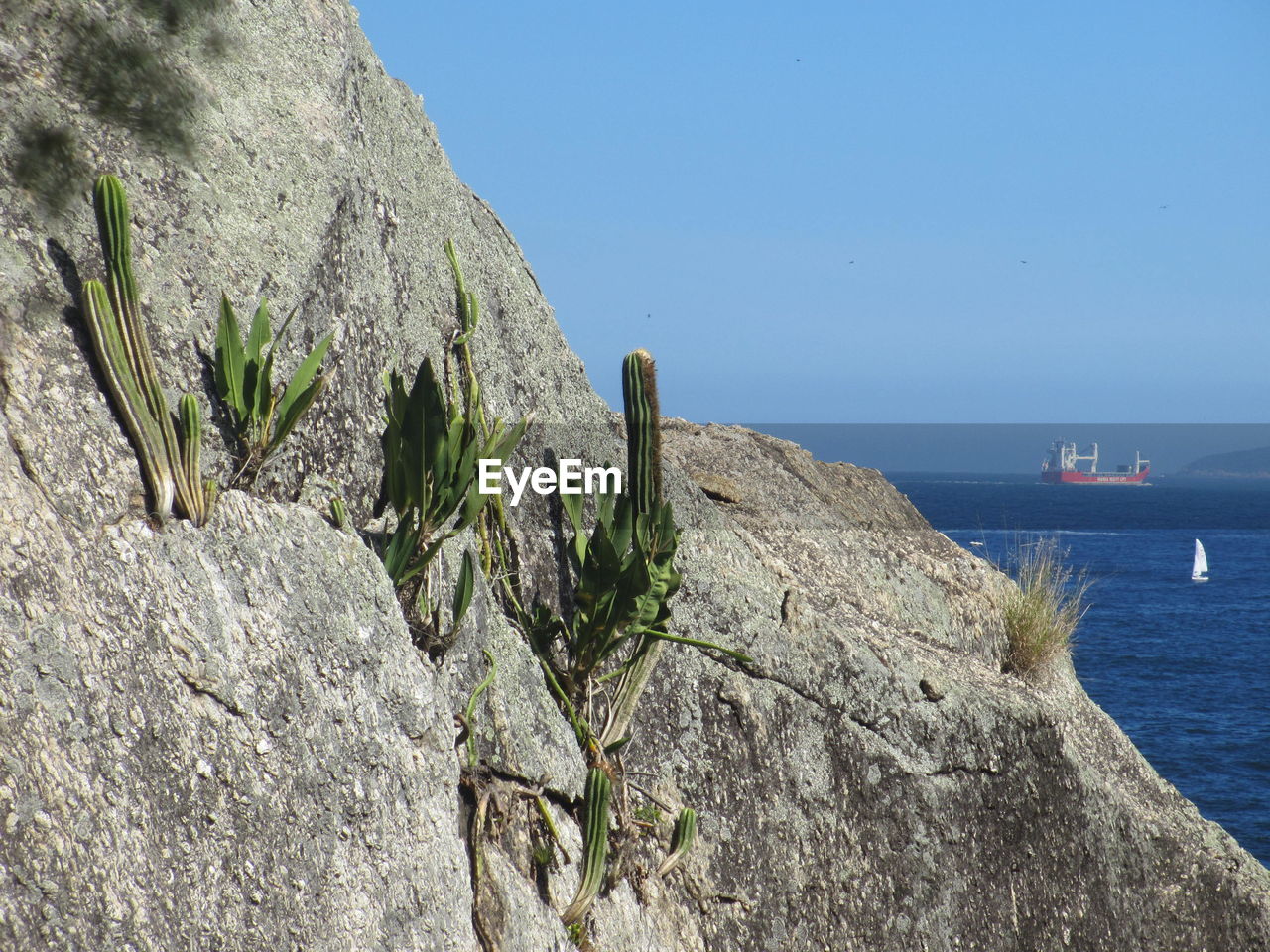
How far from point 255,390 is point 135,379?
41cm

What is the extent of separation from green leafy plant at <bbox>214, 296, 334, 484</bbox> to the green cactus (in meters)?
1.78

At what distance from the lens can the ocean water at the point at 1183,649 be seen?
2608 cm

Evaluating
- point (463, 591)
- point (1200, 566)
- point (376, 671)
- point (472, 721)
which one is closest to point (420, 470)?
point (463, 591)

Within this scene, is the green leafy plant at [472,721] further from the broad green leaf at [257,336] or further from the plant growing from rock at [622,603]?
the broad green leaf at [257,336]

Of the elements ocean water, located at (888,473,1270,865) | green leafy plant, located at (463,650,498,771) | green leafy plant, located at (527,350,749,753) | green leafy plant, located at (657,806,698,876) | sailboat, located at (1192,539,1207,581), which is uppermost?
green leafy plant, located at (527,350,749,753)

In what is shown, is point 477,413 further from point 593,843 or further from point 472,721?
point 593,843

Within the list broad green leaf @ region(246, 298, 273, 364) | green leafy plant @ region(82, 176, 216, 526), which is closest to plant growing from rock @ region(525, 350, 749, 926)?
broad green leaf @ region(246, 298, 273, 364)

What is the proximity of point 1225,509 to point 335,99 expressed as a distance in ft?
483

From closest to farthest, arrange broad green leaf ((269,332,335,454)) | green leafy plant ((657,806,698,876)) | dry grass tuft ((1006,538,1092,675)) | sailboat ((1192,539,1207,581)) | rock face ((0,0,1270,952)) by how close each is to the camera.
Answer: rock face ((0,0,1270,952))
broad green leaf ((269,332,335,454))
green leafy plant ((657,806,698,876))
dry grass tuft ((1006,538,1092,675))
sailboat ((1192,539,1207,581))

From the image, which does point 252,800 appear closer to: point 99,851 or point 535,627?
point 99,851

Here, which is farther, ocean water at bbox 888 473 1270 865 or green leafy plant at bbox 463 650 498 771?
ocean water at bbox 888 473 1270 865

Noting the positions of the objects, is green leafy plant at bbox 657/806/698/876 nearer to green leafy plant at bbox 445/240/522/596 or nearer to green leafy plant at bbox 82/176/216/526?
green leafy plant at bbox 445/240/522/596

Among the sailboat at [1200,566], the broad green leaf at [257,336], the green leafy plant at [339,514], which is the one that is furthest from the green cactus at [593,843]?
the sailboat at [1200,566]

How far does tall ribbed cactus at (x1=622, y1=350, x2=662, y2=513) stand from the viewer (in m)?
4.77
